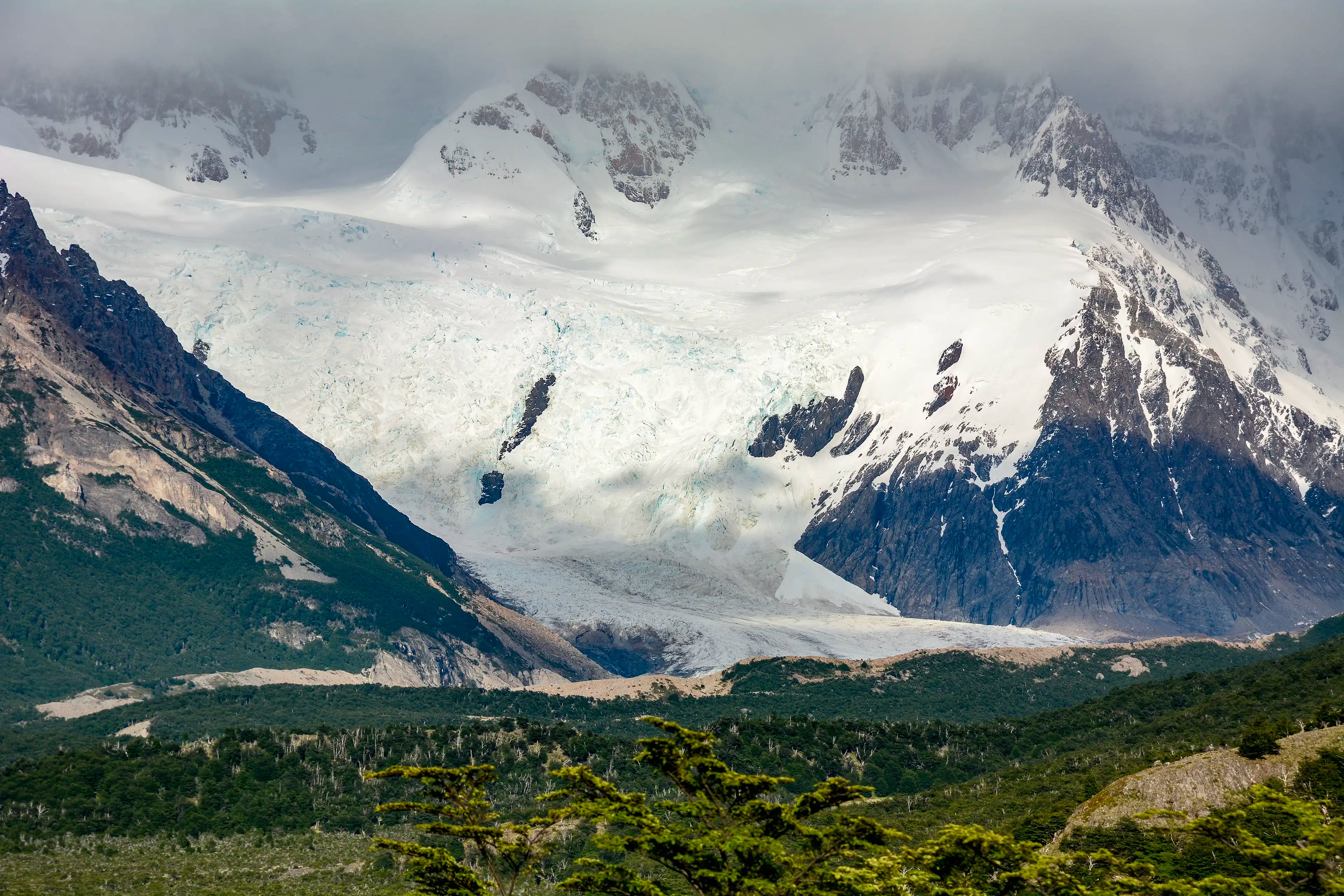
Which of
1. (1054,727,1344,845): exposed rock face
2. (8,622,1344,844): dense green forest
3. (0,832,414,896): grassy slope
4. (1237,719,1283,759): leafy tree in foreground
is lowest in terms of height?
(0,832,414,896): grassy slope

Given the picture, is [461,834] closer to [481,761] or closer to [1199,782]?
[1199,782]

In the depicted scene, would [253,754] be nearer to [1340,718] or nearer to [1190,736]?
[1190,736]

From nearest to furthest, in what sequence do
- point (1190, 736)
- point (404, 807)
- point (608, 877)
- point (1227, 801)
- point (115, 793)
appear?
1. point (608, 877)
2. point (404, 807)
3. point (1227, 801)
4. point (1190, 736)
5. point (115, 793)

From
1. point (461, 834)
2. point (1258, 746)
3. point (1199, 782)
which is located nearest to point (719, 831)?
point (461, 834)

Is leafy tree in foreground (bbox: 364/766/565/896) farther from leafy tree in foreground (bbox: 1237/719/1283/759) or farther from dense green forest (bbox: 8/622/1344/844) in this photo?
dense green forest (bbox: 8/622/1344/844)

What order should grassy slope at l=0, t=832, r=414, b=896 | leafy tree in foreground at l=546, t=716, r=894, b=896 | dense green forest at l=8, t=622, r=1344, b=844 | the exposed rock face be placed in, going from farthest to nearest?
dense green forest at l=8, t=622, r=1344, b=844 < grassy slope at l=0, t=832, r=414, b=896 < the exposed rock face < leafy tree in foreground at l=546, t=716, r=894, b=896

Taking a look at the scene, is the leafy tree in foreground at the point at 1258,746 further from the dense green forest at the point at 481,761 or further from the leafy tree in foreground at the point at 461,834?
the leafy tree in foreground at the point at 461,834

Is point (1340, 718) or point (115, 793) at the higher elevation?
point (1340, 718)

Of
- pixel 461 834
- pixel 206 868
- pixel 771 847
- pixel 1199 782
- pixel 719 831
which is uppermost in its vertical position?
pixel 719 831

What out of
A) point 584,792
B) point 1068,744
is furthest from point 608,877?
point 1068,744

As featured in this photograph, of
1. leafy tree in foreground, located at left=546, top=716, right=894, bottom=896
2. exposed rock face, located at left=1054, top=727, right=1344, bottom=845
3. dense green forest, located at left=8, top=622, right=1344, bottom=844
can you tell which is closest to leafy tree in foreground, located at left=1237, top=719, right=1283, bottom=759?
exposed rock face, located at left=1054, top=727, right=1344, bottom=845

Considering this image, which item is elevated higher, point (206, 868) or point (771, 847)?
point (771, 847)
